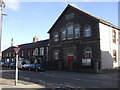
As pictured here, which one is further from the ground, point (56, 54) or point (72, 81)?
point (56, 54)

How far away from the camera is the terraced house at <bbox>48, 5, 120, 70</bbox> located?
28494mm

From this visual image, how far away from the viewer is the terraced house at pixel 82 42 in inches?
1122

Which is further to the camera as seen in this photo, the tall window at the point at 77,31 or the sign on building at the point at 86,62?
the tall window at the point at 77,31

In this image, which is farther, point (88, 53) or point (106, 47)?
point (106, 47)

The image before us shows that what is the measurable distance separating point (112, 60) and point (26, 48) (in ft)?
94.4

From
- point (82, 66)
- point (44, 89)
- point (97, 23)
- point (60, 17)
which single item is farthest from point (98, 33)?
point (44, 89)

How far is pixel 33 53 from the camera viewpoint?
46906 millimetres

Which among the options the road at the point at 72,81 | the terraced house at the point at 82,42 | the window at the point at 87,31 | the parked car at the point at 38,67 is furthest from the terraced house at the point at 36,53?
the road at the point at 72,81

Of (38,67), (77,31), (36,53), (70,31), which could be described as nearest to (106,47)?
(77,31)

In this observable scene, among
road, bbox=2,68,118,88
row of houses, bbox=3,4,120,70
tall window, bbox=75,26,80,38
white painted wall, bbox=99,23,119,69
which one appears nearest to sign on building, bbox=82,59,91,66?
row of houses, bbox=3,4,120,70

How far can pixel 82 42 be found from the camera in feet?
101

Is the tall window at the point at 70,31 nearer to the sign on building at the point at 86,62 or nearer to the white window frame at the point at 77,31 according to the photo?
the white window frame at the point at 77,31

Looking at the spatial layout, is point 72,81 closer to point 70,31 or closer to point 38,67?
point 38,67

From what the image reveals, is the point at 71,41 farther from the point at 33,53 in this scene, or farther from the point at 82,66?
the point at 33,53
